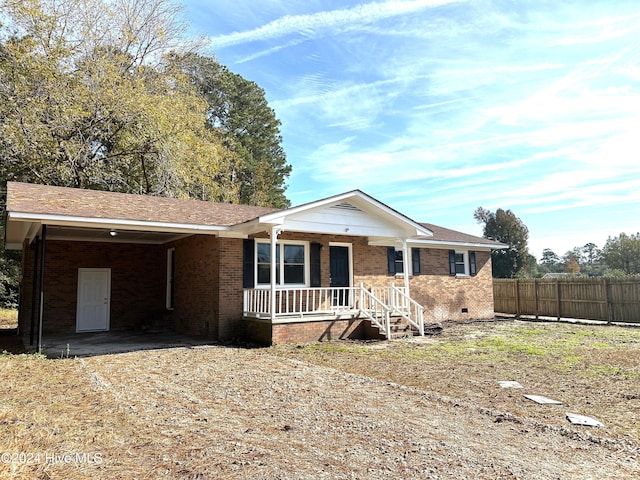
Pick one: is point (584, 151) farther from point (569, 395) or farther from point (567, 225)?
point (567, 225)

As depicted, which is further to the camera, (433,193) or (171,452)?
(433,193)

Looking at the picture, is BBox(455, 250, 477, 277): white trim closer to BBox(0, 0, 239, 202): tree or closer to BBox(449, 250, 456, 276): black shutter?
BBox(449, 250, 456, 276): black shutter

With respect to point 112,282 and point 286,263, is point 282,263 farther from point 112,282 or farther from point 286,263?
point 112,282

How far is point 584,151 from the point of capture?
53.4 ft

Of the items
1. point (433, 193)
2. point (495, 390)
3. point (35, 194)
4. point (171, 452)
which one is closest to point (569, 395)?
point (495, 390)

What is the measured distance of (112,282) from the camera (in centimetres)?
1414

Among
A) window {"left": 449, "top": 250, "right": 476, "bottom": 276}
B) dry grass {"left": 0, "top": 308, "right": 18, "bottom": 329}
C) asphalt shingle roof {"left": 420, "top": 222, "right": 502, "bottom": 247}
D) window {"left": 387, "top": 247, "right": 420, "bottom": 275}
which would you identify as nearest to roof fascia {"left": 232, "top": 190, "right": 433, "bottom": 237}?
window {"left": 387, "top": 247, "right": 420, "bottom": 275}

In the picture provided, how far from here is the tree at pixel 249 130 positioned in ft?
101

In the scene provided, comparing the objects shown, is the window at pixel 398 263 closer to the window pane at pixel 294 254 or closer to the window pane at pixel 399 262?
the window pane at pixel 399 262

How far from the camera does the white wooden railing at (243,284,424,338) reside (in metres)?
11.5

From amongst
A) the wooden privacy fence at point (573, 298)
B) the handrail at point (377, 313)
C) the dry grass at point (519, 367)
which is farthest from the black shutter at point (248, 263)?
the wooden privacy fence at point (573, 298)

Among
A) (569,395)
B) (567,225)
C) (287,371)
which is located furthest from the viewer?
(567,225)

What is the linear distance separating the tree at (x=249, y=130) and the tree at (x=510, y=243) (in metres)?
20.6

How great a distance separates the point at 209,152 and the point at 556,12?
17802mm
